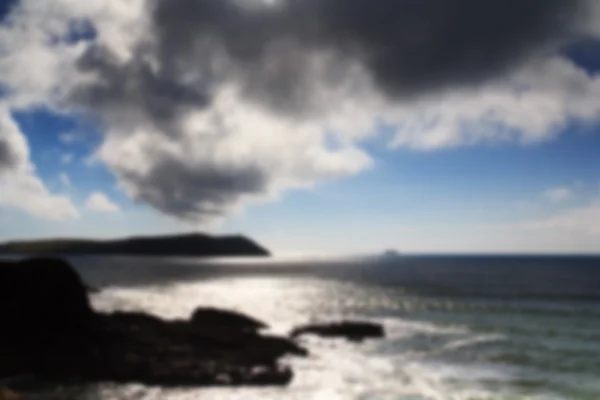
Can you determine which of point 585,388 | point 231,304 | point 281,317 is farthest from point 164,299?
point 585,388

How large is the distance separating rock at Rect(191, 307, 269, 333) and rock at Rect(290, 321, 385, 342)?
4.85 m

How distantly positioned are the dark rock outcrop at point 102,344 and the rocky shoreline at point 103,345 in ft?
0.22

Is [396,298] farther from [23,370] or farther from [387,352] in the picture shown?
[23,370]

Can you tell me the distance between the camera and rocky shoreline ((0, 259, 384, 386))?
3381 centimetres

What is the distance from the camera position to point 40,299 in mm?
40531

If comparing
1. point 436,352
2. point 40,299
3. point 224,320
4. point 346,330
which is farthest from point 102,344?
point 436,352

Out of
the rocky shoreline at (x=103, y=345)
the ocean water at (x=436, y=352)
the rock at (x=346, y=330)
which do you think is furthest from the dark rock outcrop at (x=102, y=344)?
the rock at (x=346, y=330)

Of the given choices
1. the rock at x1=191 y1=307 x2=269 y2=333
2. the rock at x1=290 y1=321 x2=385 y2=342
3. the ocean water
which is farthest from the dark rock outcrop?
the rock at x1=290 y1=321 x2=385 y2=342

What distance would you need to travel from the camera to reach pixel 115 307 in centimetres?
7912

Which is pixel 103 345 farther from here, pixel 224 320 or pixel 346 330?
pixel 346 330

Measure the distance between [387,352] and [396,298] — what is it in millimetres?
54688

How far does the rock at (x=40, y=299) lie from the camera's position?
1521 inches

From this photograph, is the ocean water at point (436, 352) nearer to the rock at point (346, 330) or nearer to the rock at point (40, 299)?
the rock at point (346, 330)

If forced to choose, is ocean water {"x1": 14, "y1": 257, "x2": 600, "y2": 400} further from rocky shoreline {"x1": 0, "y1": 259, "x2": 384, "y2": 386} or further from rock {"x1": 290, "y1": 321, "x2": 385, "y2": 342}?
rock {"x1": 290, "y1": 321, "x2": 385, "y2": 342}
